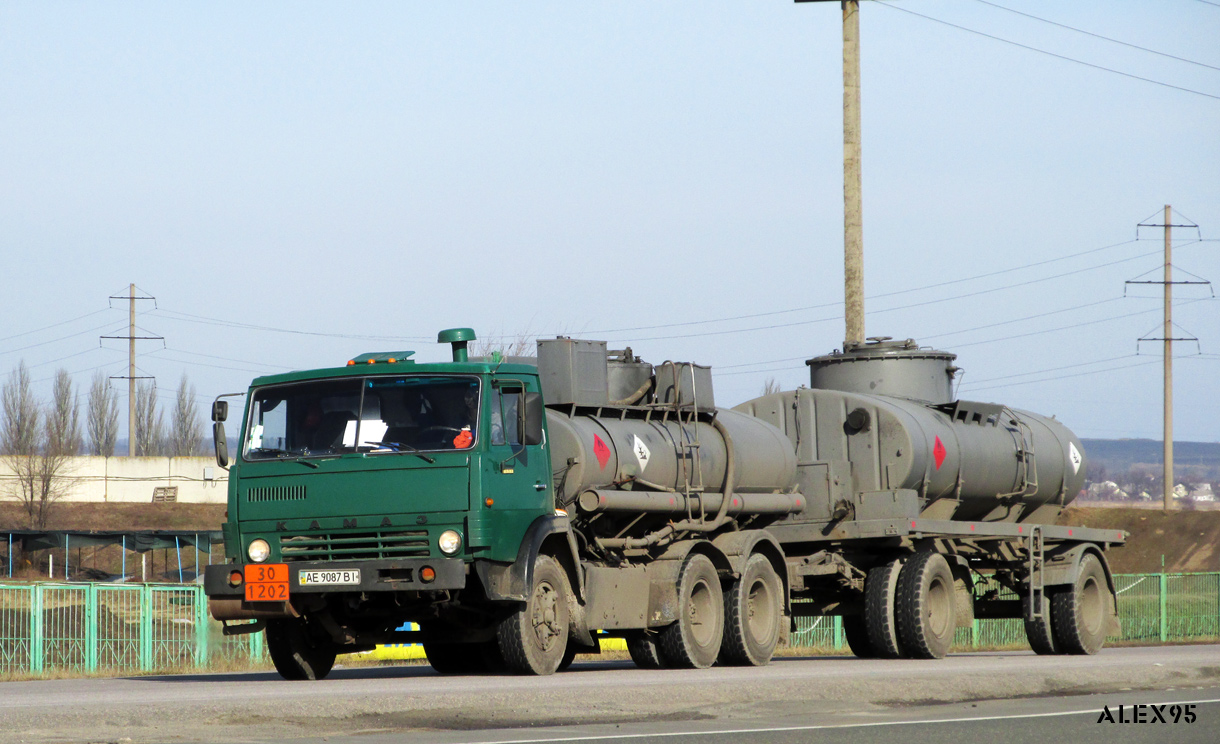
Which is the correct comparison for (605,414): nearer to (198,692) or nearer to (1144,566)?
(198,692)

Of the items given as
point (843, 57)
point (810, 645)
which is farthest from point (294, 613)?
point (810, 645)

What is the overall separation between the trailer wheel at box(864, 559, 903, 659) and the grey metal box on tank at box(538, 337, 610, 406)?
15.8 ft

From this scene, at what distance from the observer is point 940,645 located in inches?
716

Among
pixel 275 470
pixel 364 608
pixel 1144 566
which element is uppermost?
pixel 275 470

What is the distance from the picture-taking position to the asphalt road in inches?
348

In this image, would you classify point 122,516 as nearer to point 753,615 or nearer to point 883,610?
point 883,610

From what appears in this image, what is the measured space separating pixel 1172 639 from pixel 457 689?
2271 centimetres

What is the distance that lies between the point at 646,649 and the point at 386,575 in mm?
3813

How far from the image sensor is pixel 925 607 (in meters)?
17.8

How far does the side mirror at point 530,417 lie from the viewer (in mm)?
→ 12906

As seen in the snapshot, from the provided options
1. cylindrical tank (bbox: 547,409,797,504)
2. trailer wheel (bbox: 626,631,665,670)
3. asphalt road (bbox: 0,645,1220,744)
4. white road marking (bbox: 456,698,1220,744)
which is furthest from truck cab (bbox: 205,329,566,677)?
white road marking (bbox: 456,698,1220,744)

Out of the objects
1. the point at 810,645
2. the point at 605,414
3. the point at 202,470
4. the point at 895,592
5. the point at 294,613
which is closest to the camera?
the point at 294,613

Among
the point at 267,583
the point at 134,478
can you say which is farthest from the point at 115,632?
the point at 134,478

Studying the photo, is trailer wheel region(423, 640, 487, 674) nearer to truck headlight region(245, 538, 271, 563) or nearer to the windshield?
truck headlight region(245, 538, 271, 563)
